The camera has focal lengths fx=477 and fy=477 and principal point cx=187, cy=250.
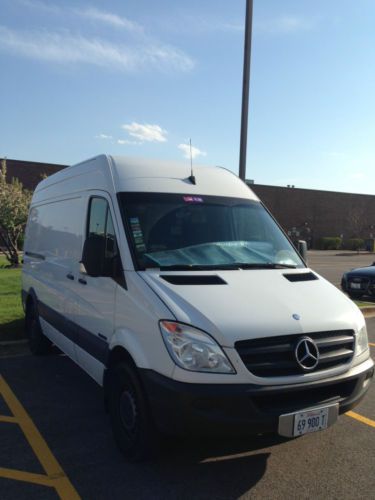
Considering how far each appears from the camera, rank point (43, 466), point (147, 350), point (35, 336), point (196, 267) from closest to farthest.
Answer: point (147, 350) < point (43, 466) < point (196, 267) < point (35, 336)

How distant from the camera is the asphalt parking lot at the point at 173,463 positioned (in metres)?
3.28

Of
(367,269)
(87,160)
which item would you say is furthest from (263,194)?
(87,160)

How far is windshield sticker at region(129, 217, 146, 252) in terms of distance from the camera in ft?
12.8

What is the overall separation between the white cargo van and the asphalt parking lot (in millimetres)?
282

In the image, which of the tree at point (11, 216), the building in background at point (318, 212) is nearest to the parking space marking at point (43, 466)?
the tree at point (11, 216)

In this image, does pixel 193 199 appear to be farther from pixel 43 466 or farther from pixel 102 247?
pixel 43 466

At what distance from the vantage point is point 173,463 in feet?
11.9

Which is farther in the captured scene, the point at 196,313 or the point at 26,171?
the point at 26,171

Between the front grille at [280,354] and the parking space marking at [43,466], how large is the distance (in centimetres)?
148

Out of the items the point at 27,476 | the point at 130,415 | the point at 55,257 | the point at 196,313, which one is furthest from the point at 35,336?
the point at 196,313

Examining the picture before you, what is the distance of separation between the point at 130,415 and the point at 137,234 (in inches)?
56.2

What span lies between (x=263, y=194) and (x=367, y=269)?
1635 inches

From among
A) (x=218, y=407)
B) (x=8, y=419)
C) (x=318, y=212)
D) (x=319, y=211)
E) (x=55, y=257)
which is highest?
(x=319, y=211)

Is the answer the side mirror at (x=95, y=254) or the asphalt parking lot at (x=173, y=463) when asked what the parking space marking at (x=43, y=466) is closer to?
the asphalt parking lot at (x=173, y=463)
